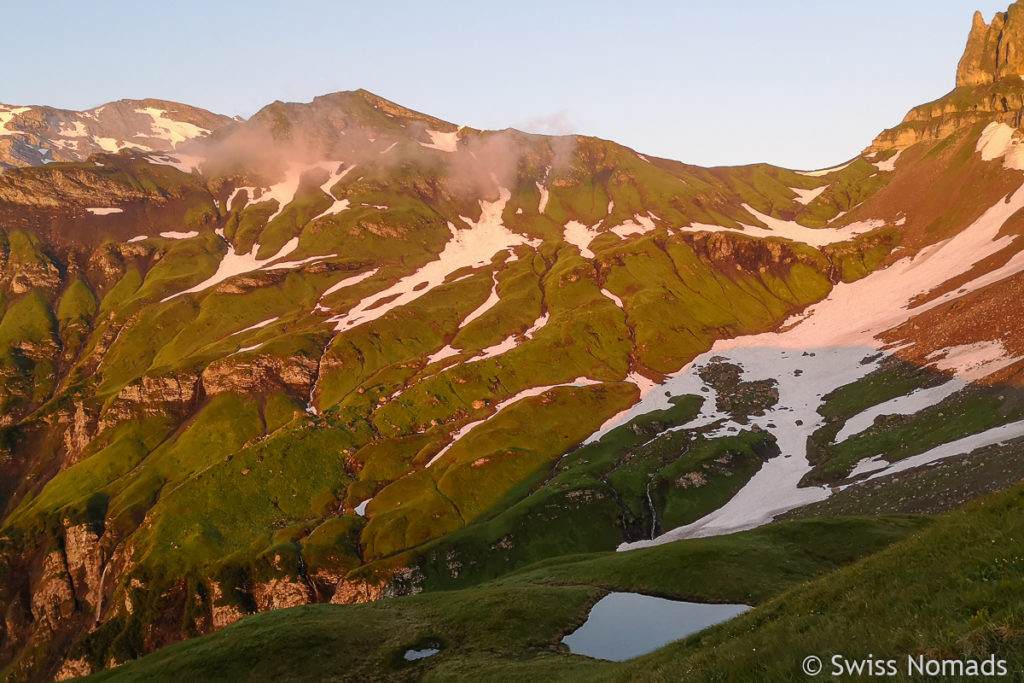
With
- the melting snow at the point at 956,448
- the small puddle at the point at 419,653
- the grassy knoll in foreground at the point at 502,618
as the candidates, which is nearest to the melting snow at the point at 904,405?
the melting snow at the point at 956,448

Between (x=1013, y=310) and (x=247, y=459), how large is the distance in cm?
21840

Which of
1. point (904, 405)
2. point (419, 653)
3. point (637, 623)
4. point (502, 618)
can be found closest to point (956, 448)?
point (904, 405)

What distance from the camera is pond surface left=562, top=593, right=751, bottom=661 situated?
45531 mm

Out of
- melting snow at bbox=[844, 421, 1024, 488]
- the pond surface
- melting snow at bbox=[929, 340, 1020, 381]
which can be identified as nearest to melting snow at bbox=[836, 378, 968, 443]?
melting snow at bbox=[929, 340, 1020, 381]

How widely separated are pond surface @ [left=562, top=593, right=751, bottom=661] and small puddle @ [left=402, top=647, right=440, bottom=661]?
1114 cm

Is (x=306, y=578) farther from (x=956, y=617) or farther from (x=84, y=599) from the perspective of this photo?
(x=956, y=617)

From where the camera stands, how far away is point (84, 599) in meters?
178

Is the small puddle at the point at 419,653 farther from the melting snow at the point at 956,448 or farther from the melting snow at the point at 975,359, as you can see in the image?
the melting snow at the point at 975,359

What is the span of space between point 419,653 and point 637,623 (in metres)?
18.8

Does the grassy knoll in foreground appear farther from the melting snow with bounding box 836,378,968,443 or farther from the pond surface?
the melting snow with bounding box 836,378,968,443

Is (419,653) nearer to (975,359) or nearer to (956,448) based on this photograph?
(956,448)

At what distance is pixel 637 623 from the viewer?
50.5m

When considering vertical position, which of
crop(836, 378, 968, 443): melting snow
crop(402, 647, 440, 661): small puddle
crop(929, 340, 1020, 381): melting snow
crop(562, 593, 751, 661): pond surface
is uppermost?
crop(402, 647, 440, 661): small puddle

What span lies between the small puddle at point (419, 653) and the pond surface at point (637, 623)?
36.6ft
